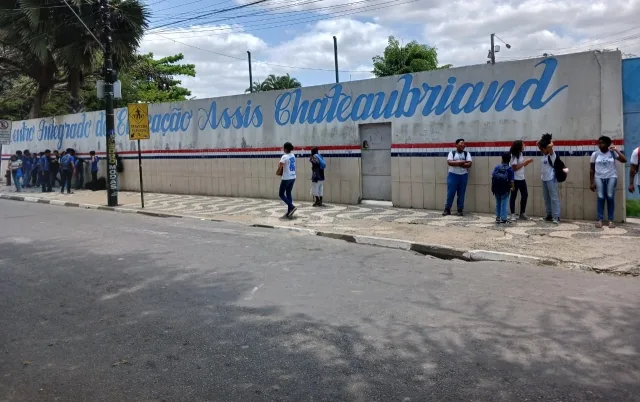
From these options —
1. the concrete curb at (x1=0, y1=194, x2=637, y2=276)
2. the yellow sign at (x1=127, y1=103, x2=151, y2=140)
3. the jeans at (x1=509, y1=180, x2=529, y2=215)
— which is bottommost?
the concrete curb at (x1=0, y1=194, x2=637, y2=276)

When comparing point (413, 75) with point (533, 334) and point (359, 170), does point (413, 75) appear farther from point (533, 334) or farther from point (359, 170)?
point (533, 334)

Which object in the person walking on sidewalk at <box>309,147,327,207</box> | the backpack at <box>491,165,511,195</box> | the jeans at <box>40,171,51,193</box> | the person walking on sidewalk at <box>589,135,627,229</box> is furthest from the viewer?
the jeans at <box>40,171,51,193</box>

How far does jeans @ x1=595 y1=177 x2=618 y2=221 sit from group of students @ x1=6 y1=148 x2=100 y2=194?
1812cm

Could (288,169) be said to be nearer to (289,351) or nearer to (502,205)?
(502,205)

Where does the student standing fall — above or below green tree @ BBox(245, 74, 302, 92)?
below

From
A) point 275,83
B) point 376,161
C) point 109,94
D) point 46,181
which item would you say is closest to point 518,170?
point 376,161

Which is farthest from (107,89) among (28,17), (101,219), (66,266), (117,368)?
(117,368)

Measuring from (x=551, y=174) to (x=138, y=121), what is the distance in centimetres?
1071

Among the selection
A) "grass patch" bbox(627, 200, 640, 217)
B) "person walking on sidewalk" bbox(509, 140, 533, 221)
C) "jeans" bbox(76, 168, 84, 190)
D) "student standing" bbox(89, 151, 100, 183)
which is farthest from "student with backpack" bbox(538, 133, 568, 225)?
"jeans" bbox(76, 168, 84, 190)

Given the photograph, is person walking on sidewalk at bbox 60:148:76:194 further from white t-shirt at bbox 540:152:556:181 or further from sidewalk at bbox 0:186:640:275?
white t-shirt at bbox 540:152:556:181

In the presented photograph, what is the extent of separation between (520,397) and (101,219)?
481 inches

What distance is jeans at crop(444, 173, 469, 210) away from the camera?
12250 mm

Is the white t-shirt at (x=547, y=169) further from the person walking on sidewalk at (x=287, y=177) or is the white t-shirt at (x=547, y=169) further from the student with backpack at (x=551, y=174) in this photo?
the person walking on sidewalk at (x=287, y=177)

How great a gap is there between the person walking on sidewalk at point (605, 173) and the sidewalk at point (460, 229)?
1.38ft
